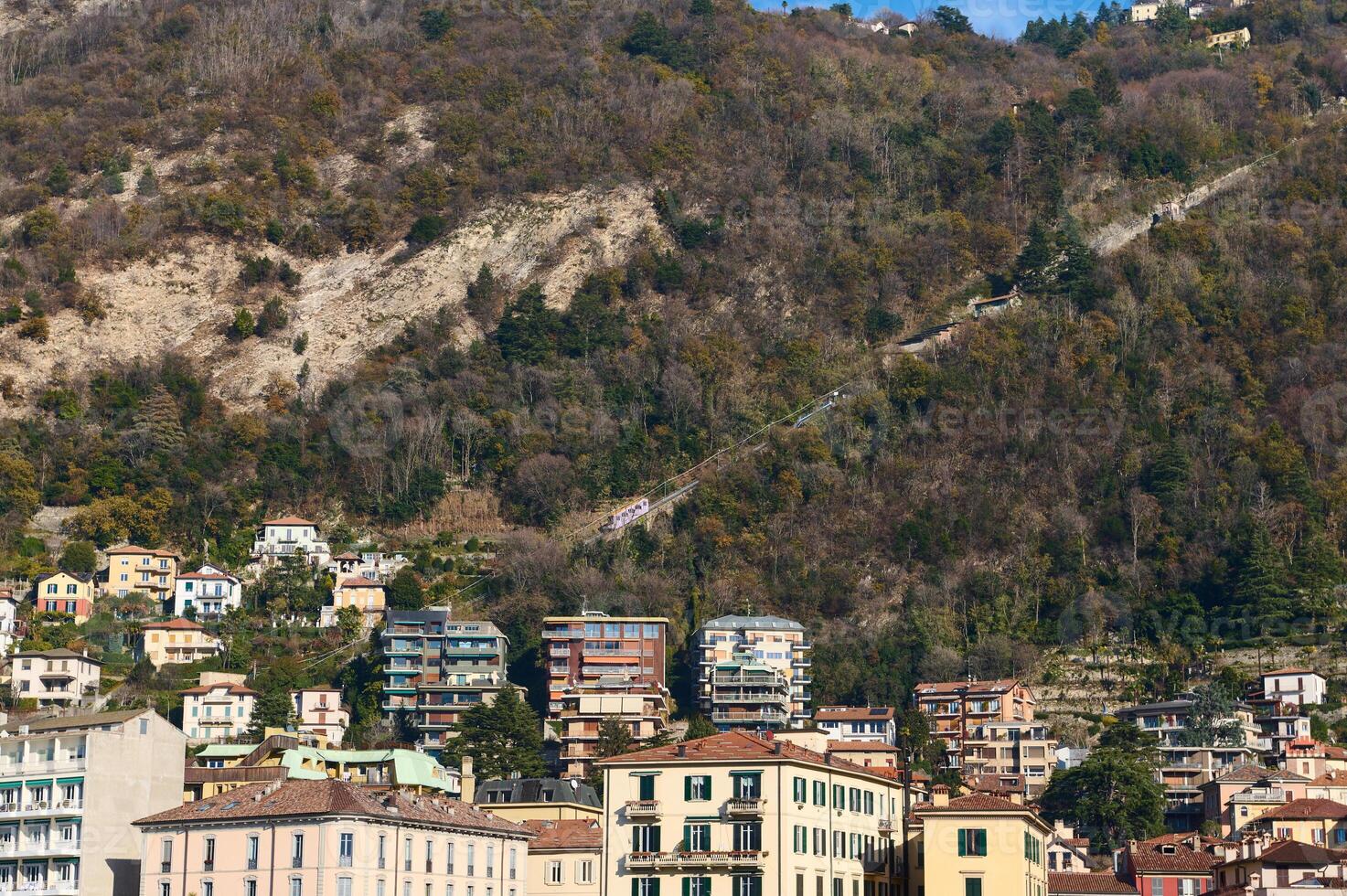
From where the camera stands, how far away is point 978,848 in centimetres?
6550

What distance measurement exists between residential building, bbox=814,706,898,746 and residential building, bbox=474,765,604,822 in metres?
25.1

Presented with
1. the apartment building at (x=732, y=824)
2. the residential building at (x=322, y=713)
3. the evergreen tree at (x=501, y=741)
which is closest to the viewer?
the apartment building at (x=732, y=824)

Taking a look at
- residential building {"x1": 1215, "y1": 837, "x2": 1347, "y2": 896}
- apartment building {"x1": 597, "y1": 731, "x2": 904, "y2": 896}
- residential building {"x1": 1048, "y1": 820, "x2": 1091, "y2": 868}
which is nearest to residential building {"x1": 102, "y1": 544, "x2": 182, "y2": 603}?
residential building {"x1": 1048, "y1": 820, "x2": 1091, "y2": 868}

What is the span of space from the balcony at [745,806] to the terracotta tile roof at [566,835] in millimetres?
6141

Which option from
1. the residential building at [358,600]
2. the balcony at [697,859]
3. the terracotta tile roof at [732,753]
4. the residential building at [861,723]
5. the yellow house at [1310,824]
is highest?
the residential building at [358,600]

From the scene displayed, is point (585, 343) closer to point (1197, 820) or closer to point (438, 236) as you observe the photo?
point (438, 236)

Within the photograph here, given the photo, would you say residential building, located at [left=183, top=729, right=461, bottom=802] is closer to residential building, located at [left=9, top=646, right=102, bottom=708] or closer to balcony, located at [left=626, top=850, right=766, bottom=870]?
balcony, located at [left=626, top=850, right=766, bottom=870]

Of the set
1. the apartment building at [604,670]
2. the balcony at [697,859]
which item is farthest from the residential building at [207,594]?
the balcony at [697,859]

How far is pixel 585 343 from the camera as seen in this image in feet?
513

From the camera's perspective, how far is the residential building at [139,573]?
5084 inches

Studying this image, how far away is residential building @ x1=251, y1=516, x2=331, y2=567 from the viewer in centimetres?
13250

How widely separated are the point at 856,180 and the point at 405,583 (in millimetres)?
62033

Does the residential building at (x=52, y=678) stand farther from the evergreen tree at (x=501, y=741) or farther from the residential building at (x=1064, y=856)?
the residential building at (x=1064, y=856)

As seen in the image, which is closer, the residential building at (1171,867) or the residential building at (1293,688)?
the residential building at (1171,867)
